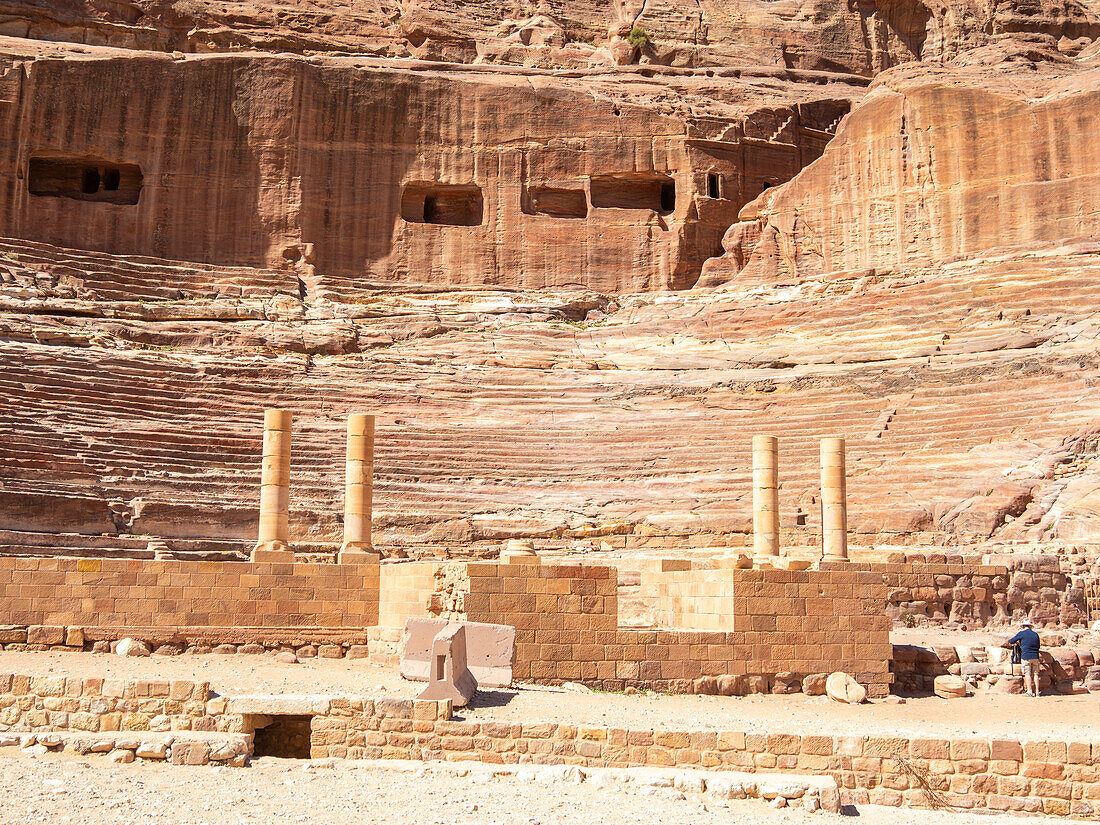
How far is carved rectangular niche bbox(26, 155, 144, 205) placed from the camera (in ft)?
102

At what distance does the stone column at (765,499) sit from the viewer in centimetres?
1642

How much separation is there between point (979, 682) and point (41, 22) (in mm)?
33307

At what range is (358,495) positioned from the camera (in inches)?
640

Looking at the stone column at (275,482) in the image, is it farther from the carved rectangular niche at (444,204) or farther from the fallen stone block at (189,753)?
the carved rectangular niche at (444,204)

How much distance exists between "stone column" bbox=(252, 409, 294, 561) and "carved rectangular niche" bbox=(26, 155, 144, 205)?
1698cm

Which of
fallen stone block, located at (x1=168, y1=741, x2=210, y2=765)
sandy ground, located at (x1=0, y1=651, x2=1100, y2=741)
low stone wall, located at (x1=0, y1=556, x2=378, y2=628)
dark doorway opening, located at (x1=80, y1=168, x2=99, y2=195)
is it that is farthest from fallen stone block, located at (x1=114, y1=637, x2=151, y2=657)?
dark doorway opening, located at (x1=80, y1=168, x2=99, y2=195)

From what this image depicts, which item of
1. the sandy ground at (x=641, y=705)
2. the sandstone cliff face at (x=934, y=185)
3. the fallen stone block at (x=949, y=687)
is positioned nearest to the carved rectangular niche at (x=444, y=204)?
the sandstone cliff face at (x=934, y=185)

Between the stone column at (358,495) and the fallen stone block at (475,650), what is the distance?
416 centimetres

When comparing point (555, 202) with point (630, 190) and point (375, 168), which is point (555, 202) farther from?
point (375, 168)

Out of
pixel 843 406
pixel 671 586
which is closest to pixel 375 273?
pixel 843 406

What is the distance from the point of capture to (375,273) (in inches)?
1238

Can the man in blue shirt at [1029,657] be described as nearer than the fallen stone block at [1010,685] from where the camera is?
Yes

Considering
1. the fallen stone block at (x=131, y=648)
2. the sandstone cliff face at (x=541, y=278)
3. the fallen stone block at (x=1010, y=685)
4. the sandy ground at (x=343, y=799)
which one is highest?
the sandstone cliff face at (x=541, y=278)

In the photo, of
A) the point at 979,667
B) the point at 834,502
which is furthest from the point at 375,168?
the point at 979,667
